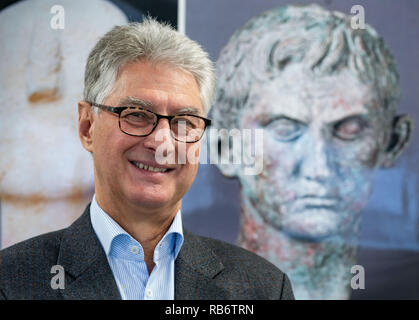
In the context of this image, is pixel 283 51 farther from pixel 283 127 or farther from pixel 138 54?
pixel 138 54

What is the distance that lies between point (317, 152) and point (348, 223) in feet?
1.15

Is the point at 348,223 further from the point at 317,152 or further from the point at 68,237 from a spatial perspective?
the point at 68,237

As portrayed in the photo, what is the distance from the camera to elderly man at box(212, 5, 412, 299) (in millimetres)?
2033

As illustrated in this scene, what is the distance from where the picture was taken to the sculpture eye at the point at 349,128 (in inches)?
80.3

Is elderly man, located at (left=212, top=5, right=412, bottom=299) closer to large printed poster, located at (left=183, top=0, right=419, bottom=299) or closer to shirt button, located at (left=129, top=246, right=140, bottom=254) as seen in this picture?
large printed poster, located at (left=183, top=0, right=419, bottom=299)

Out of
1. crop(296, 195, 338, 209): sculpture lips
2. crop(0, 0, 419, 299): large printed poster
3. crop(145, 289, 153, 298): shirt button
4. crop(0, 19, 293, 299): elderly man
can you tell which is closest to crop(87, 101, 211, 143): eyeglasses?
crop(0, 19, 293, 299): elderly man

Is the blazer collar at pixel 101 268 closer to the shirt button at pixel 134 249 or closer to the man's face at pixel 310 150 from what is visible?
the shirt button at pixel 134 249

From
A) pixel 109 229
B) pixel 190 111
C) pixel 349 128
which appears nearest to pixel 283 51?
pixel 349 128

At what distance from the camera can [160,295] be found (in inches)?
44.6

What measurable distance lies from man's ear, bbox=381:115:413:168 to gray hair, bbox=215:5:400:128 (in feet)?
0.73

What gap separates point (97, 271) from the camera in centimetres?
109

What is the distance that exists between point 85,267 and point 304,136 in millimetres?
1230

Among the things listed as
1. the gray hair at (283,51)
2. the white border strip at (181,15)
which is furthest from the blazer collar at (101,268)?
the white border strip at (181,15)

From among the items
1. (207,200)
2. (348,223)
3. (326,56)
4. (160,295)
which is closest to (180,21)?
(326,56)
